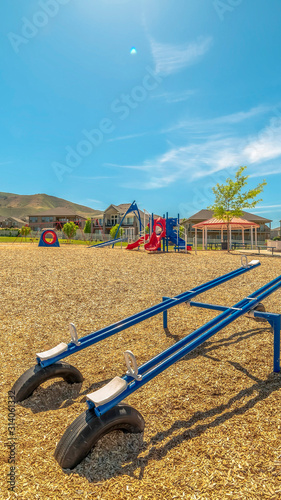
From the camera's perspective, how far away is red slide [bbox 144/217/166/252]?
17883 mm

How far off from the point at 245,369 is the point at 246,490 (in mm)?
1842

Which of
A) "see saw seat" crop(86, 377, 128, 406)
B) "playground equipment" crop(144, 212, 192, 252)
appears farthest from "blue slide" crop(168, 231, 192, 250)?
"see saw seat" crop(86, 377, 128, 406)

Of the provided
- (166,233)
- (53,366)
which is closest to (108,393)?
(53,366)

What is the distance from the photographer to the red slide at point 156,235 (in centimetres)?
1788

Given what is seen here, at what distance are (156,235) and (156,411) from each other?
16.1 m

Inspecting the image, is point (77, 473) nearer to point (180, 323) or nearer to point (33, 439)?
point (33, 439)

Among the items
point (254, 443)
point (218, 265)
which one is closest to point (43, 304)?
point (254, 443)

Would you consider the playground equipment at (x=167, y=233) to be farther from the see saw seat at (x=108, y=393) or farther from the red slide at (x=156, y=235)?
the see saw seat at (x=108, y=393)

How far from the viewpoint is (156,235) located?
1888cm

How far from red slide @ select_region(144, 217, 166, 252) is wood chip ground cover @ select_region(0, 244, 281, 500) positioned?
11412mm

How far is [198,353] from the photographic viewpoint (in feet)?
13.9

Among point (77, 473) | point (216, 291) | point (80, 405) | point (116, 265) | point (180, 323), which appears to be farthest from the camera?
point (116, 265)

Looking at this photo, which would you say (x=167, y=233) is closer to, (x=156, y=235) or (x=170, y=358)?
(x=156, y=235)

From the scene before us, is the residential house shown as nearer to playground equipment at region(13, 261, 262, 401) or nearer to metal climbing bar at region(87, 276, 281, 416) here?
metal climbing bar at region(87, 276, 281, 416)
